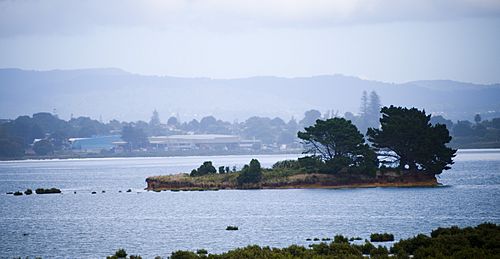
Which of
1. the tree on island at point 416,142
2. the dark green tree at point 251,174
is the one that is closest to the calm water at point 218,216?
the dark green tree at point 251,174

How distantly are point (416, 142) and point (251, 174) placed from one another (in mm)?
17730

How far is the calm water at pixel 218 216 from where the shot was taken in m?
54.2

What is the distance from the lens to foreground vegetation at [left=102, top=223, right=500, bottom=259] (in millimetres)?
40984

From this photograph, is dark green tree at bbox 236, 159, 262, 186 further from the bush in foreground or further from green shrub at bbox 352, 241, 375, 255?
green shrub at bbox 352, 241, 375, 255

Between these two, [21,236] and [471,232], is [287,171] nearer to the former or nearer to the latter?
[21,236]

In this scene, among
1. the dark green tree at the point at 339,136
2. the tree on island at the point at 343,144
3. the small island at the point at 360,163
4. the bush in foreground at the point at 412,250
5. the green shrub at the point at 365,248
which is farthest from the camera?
the dark green tree at the point at 339,136

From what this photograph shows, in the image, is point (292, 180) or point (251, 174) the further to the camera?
point (292, 180)

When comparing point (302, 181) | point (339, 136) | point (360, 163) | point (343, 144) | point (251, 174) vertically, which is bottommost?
point (302, 181)

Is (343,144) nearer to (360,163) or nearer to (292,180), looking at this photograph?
(360,163)

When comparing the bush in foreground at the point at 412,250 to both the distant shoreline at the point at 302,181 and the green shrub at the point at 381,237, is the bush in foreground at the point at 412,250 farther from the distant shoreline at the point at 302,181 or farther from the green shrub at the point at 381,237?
the distant shoreline at the point at 302,181

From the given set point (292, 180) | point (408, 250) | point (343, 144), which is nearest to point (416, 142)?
point (343, 144)

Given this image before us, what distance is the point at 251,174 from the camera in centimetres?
10000

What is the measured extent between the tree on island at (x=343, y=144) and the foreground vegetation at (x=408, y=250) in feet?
171

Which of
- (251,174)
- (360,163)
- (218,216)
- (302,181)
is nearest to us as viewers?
(218,216)
